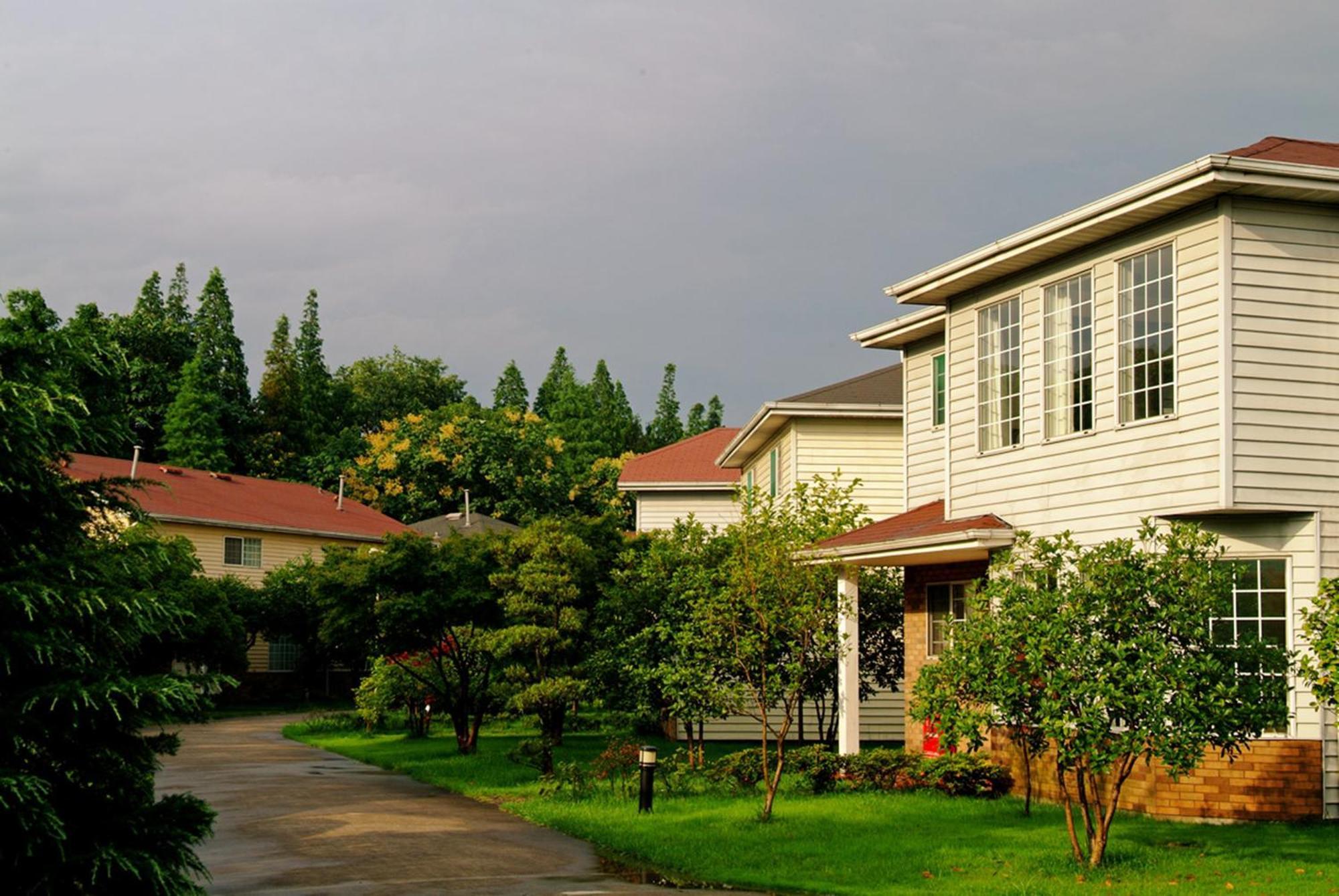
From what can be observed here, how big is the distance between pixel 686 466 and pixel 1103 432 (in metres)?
21.9

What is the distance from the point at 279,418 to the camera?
72.3m

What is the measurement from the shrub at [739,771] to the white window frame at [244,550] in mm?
34043

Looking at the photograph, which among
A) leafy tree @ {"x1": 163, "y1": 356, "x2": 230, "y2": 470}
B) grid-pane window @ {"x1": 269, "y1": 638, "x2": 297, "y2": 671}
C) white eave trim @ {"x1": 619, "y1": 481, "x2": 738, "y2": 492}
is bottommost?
grid-pane window @ {"x1": 269, "y1": 638, "x2": 297, "y2": 671}

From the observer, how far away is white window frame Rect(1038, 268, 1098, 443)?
17.0 metres

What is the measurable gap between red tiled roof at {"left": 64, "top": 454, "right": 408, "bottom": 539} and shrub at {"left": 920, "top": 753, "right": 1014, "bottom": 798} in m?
32.7

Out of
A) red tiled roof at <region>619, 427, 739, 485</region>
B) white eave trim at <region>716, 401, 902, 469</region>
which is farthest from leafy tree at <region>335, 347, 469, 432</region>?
white eave trim at <region>716, 401, 902, 469</region>

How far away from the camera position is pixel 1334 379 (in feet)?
51.0

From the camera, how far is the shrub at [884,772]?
1911 cm

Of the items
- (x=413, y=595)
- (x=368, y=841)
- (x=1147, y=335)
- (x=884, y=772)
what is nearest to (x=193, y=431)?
(x=413, y=595)

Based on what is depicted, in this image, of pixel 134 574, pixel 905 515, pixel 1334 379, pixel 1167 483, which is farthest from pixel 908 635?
pixel 134 574

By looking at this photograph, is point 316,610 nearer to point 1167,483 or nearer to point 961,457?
point 961,457

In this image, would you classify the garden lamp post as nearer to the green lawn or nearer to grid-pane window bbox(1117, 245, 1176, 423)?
the green lawn

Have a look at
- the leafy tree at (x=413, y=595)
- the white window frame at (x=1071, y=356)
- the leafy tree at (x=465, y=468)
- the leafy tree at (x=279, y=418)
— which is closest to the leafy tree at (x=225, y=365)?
the leafy tree at (x=279, y=418)

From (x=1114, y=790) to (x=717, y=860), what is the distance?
388 centimetres
